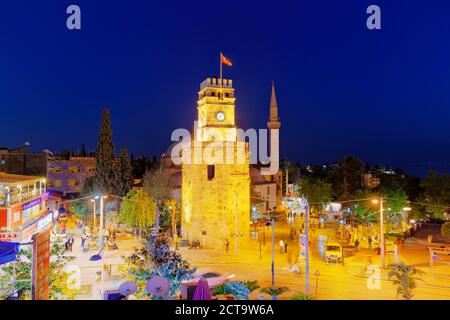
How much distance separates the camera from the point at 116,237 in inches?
1441

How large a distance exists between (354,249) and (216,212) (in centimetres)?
1163

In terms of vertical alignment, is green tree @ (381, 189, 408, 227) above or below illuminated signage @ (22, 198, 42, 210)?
below

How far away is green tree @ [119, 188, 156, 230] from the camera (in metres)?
38.6

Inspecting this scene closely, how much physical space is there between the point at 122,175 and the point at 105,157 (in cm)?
307

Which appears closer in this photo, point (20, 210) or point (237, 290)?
point (237, 290)

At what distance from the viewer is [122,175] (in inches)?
1982

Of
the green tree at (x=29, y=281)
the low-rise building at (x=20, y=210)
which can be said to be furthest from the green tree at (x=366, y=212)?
the green tree at (x=29, y=281)

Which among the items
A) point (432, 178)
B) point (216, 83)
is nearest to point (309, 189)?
point (432, 178)

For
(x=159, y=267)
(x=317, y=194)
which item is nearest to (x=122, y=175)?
(x=317, y=194)

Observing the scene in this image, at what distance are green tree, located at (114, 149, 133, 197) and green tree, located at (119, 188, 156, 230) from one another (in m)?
10.7

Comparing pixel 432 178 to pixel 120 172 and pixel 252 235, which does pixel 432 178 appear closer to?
pixel 252 235

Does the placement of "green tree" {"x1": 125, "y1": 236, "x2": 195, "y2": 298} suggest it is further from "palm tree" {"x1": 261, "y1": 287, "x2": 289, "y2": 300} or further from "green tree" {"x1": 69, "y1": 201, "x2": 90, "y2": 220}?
"green tree" {"x1": 69, "y1": 201, "x2": 90, "y2": 220}

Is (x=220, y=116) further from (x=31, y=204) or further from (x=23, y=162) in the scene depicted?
(x=23, y=162)

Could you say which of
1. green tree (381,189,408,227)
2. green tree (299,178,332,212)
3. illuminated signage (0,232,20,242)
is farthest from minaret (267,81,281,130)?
illuminated signage (0,232,20,242)
